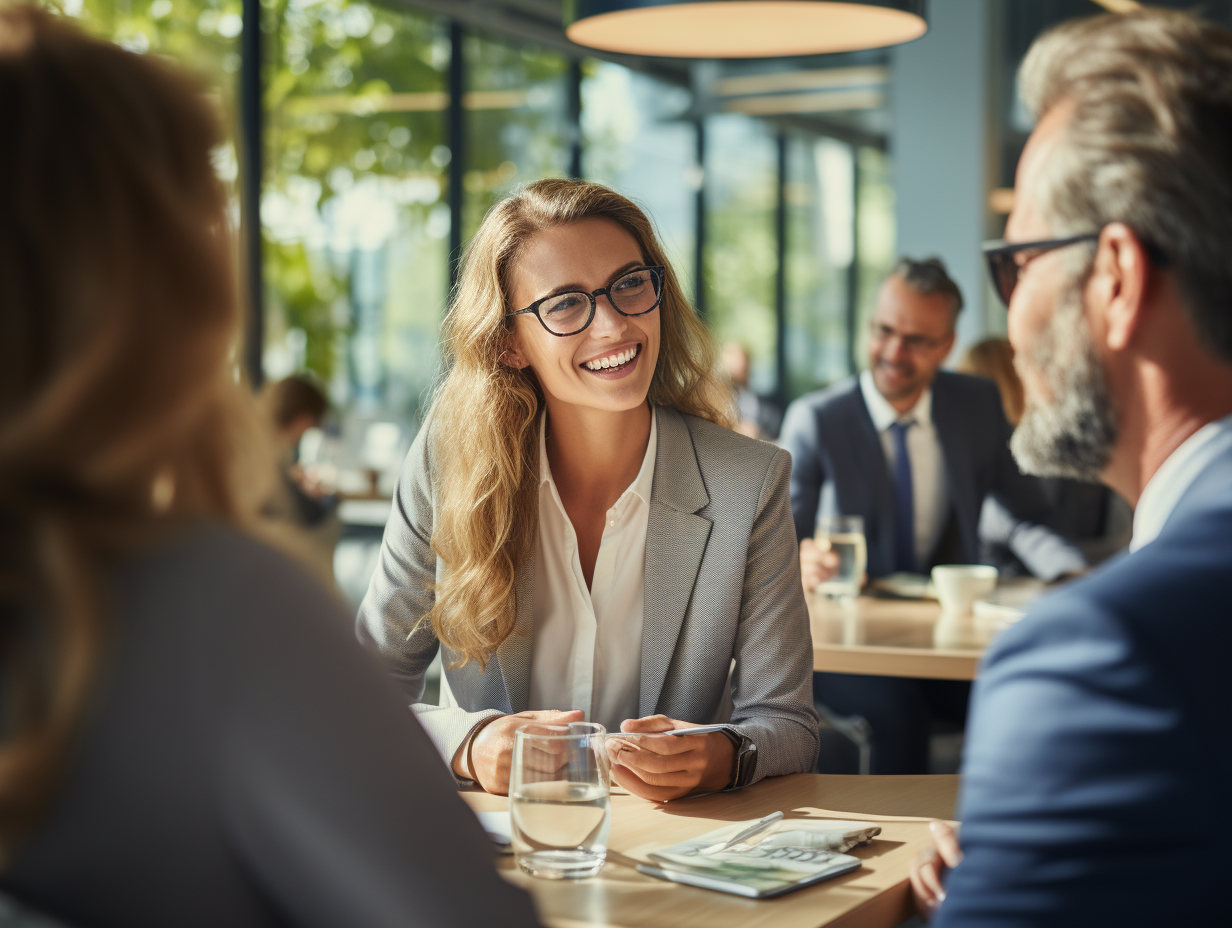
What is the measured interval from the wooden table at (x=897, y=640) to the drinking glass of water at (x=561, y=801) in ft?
4.02

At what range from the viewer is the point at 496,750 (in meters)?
1.63

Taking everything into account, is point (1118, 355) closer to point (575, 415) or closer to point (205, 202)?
point (205, 202)

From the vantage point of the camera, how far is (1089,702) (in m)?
0.89

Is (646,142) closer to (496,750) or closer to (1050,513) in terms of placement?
(1050,513)

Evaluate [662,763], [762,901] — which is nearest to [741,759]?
[662,763]

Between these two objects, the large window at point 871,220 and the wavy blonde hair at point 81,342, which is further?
the large window at point 871,220

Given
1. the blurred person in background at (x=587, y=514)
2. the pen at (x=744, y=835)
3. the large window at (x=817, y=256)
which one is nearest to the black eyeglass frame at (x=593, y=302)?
the blurred person in background at (x=587, y=514)

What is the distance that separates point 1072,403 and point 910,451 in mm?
2665

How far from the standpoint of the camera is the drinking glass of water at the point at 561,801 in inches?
49.9

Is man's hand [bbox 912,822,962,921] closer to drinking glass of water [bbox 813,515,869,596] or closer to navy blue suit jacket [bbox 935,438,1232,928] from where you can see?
navy blue suit jacket [bbox 935,438,1232,928]

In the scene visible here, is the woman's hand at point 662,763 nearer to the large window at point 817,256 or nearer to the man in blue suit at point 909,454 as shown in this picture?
the man in blue suit at point 909,454

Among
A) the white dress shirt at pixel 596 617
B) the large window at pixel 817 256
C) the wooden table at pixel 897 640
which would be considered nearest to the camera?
the white dress shirt at pixel 596 617

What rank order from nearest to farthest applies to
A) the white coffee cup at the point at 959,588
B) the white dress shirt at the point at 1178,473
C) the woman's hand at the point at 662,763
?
the white dress shirt at the point at 1178,473 → the woman's hand at the point at 662,763 → the white coffee cup at the point at 959,588

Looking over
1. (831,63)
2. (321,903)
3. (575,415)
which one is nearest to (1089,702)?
(321,903)
